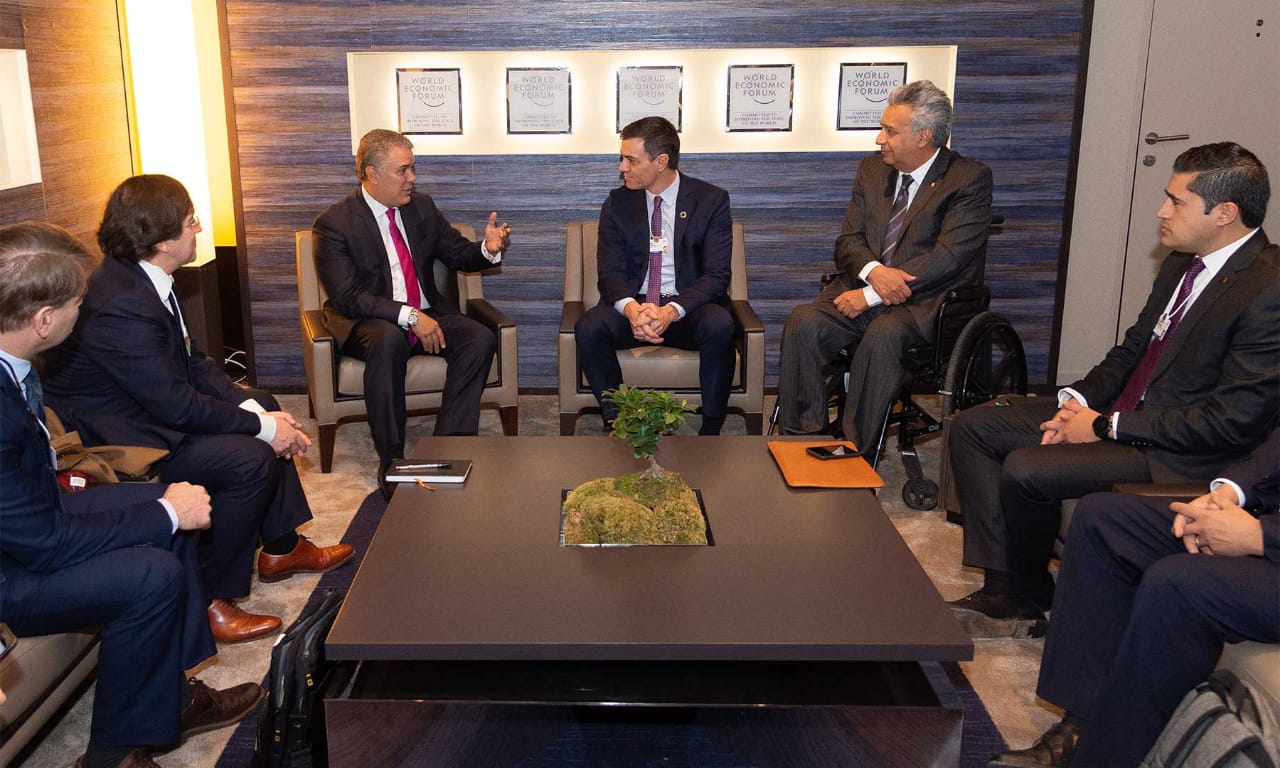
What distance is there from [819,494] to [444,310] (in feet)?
7.80

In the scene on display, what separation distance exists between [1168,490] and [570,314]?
2690mm

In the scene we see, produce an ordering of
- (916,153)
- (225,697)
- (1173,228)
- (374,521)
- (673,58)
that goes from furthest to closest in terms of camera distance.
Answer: (673,58) < (916,153) < (374,521) < (1173,228) < (225,697)

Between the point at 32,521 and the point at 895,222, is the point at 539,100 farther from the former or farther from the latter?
the point at 32,521

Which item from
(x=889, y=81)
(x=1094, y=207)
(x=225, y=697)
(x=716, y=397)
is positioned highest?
(x=889, y=81)

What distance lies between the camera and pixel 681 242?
4945 mm

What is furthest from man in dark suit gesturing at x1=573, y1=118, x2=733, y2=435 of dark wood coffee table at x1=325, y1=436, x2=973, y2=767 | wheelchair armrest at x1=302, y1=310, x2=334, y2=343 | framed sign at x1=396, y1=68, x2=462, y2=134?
dark wood coffee table at x1=325, y1=436, x2=973, y2=767

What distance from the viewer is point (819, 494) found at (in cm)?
315

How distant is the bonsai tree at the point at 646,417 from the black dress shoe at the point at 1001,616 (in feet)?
3.68

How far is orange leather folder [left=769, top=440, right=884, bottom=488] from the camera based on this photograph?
3.19 meters

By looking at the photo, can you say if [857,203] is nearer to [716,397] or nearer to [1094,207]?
[716,397]

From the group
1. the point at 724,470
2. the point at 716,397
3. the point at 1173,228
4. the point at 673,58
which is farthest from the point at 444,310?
the point at 1173,228

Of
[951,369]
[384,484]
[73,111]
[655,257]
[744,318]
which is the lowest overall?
[384,484]

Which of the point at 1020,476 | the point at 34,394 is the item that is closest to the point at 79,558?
the point at 34,394

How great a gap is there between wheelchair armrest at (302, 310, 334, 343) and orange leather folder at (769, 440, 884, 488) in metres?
2.00
